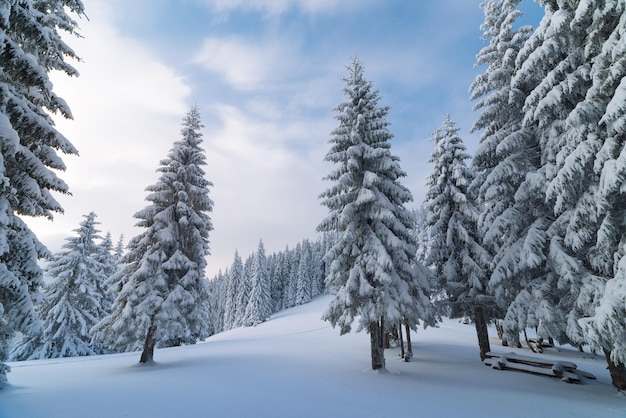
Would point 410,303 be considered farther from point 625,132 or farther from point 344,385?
point 625,132

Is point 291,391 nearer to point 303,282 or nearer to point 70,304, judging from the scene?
point 70,304

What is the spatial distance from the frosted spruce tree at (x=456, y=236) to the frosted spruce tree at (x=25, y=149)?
1886 centimetres

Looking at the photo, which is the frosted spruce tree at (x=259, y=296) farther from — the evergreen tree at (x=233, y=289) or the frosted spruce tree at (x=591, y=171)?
the frosted spruce tree at (x=591, y=171)

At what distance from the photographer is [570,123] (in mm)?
10312

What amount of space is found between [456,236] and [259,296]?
50.8 meters

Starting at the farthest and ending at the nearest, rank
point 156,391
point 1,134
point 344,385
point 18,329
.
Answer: point 344,385 → point 156,391 → point 18,329 → point 1,134

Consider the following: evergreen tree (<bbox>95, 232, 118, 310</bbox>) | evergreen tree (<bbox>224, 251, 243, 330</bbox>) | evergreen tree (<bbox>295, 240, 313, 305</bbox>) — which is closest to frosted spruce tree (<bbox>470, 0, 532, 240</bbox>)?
evergreen tree (<bbox>95, 232, 118, 310</bbox>)

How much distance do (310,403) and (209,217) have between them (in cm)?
1359

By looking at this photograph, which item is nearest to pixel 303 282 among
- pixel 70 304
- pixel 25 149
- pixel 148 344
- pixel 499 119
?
pixel 70 304

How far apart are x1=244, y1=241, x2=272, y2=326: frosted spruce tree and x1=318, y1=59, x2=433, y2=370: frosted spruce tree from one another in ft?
160

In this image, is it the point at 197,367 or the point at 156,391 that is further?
the point at 197,367

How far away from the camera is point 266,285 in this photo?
68.1 meters

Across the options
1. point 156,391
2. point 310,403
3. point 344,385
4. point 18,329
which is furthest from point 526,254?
point 18,329

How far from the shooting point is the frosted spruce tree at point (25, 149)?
7.67 metres
